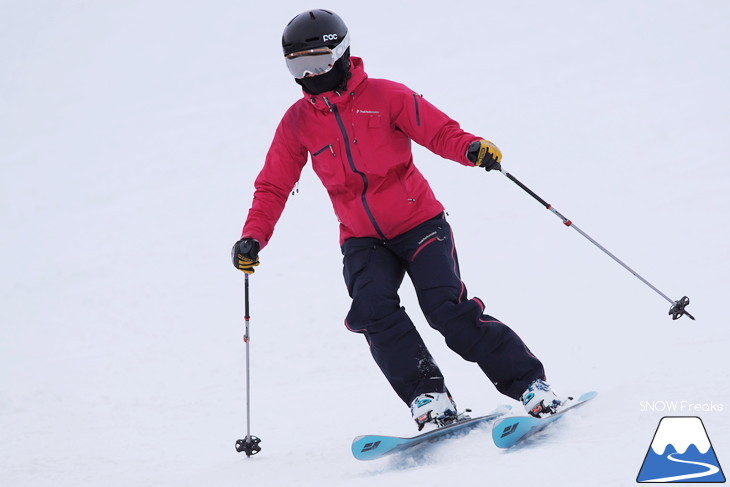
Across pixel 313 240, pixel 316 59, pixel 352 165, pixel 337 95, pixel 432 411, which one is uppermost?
pixel 313 240

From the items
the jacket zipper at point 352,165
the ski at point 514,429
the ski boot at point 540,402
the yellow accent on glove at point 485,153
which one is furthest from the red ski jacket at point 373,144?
the ski at point 514,429

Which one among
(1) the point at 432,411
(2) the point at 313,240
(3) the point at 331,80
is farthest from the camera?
(2) the point at 313,240

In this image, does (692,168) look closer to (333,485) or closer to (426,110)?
(426,110)

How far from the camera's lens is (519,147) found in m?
14.7

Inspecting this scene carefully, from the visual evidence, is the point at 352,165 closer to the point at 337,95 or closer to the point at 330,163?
the point at 330,163

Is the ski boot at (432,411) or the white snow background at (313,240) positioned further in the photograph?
the white snow background at (313,240)

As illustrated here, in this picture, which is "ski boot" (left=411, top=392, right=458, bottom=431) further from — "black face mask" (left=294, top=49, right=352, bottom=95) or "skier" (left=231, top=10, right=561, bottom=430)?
"black face mask" (left=294, top=49, right=352, bottom=95)

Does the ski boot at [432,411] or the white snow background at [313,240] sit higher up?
the white snow background at [313,240]

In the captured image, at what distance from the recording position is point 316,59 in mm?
4234

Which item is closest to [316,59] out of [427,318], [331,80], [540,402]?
[331,80]

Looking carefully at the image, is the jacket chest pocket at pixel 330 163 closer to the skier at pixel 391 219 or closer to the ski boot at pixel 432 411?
the skier at pixel 391 219

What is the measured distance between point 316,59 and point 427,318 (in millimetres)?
1528

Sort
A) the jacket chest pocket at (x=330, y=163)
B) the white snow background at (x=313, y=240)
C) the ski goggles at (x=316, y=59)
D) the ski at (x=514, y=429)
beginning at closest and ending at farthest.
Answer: the ski at (x=514, y=429) < the ski goggles at (x=316, y=59) < the jacket chest pocket at (x=330, y=163) < the white snow background at (x=313, y=240)

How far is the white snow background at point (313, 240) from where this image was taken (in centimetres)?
527
